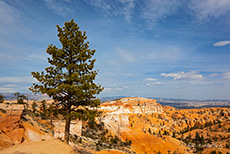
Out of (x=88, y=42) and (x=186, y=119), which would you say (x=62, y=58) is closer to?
(x=88, y=42)

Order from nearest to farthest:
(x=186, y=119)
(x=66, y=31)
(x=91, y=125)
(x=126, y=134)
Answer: (x=66, y=31), (x=91, y=125), (x=126, y=134), (x=186, y=119)

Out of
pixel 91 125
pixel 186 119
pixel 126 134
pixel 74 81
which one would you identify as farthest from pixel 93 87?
pixel 186 119

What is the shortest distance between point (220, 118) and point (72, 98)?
14550 cm

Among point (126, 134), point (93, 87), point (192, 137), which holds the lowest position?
point (192, 137)

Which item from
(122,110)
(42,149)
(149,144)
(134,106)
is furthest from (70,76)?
(134,106)

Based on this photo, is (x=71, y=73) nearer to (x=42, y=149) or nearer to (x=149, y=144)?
(x=42, y=149)

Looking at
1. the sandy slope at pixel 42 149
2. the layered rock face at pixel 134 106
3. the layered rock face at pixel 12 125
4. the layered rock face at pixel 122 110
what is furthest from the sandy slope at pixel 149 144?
the sandy slope at pixel 42 149

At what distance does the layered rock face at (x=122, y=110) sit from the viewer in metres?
75.2

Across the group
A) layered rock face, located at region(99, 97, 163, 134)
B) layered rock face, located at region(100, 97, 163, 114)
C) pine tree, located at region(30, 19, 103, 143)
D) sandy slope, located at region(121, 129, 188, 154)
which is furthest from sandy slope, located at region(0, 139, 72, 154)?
layered rock face, located at region(100, 97, 163, 114)

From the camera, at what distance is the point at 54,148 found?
1370 cm

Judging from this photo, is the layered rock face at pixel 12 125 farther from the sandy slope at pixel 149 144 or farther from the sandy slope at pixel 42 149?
the sandy slope at pixel 149 144

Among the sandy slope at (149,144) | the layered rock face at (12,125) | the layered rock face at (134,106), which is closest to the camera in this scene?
the layered rock face at (12,125)

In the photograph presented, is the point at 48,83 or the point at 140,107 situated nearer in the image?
the point at 48,83

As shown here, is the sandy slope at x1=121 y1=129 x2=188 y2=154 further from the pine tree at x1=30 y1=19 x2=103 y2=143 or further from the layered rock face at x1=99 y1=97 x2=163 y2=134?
the pine tree at x1=30 y1=19 x2=103 y2=143
